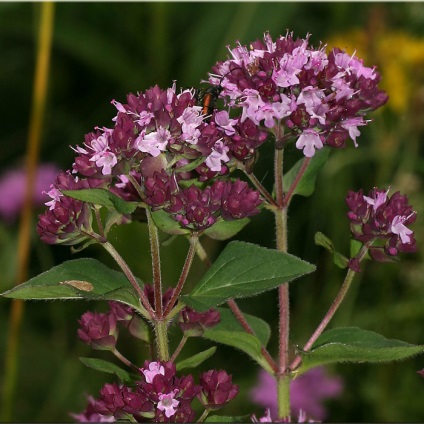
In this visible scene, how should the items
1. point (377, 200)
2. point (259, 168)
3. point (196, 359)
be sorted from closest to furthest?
point (196, 359)
point (377, 200)
point (259, 168)

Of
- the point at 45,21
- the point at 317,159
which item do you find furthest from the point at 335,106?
the point at 45,21

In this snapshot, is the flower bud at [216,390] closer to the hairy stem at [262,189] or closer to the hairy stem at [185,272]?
the hairy stem at [185,272]

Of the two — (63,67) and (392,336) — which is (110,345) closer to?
(392,336)

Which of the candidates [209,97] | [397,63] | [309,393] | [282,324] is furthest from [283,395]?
[397,63]

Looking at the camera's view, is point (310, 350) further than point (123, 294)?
Yes

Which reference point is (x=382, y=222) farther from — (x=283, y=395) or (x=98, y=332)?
(x=98, y=332)

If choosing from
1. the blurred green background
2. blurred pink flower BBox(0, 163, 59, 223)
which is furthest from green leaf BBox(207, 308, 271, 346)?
blurred pink flower BBox(0, 163, 59, 223)
